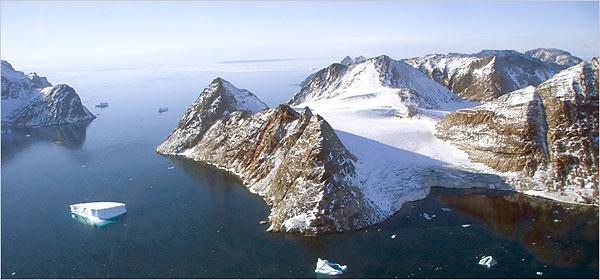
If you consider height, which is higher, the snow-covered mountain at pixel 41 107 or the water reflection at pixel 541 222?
the snow-covered mountain at pixel 41 107

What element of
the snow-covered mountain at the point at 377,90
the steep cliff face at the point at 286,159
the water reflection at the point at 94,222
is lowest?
the water reflection at the point at 94,222

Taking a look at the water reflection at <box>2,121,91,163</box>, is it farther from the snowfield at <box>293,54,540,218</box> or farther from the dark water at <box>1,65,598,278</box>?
the snowfield at <box>293,54,540,218</box>

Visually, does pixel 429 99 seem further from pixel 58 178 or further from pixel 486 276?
pixel 58 178

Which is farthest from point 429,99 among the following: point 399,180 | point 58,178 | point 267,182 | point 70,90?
point 70,90

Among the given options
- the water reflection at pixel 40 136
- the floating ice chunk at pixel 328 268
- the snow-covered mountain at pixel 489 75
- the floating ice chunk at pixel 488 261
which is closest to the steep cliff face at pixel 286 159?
the floating ice chunk at pixel 328 268

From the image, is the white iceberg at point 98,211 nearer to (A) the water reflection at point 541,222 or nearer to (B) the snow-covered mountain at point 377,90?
(A) the water reflection at point 541,222

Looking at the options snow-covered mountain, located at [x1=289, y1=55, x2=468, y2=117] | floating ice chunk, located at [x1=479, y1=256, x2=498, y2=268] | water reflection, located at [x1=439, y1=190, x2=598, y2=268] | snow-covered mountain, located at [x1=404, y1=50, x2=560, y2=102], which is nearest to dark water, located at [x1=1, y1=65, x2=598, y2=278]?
water reflection, located at [x1=439, y1=190, x2=598, y2=268]
